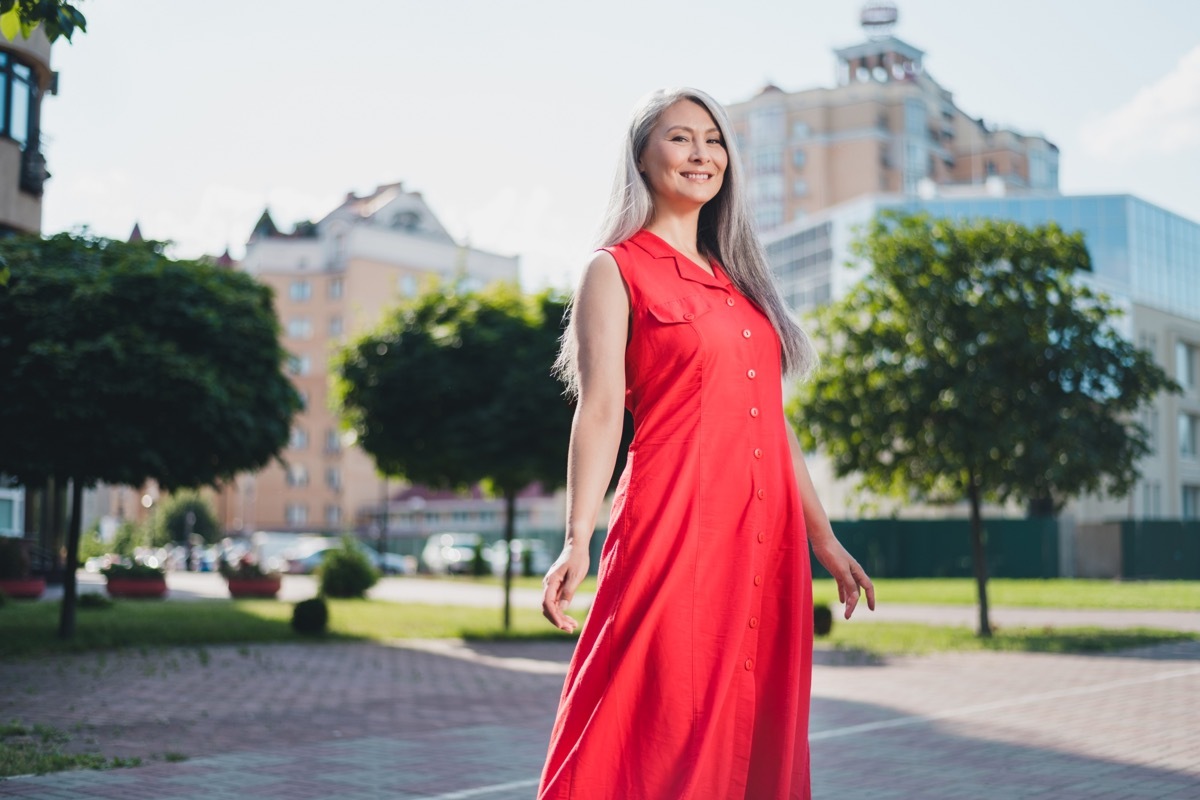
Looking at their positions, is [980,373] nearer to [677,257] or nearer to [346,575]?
[677,257]

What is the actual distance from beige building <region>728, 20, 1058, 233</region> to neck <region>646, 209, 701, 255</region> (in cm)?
9659

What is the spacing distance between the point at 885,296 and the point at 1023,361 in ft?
6.74

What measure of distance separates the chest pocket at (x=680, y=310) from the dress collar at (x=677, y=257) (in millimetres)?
80

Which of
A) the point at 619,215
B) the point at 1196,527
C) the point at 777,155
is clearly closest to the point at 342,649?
the point at 619,215

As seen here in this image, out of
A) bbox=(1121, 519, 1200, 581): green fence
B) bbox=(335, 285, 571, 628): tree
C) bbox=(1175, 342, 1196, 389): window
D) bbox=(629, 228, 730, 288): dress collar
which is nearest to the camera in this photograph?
bbox=(629, 228, 730, 288): dress collar

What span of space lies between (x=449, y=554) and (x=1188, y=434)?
1374 inches

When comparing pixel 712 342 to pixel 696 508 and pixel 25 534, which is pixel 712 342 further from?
pixel 25 534

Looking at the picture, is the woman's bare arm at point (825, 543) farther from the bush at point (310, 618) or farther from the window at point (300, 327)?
the window at point (300, 327)

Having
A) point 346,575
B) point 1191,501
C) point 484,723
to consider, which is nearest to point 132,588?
point 346,575

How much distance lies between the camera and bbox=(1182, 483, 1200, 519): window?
6362 cm

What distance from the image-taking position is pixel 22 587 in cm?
2697

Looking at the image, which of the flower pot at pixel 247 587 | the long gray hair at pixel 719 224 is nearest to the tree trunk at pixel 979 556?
the long gray hair at pixel 719 224

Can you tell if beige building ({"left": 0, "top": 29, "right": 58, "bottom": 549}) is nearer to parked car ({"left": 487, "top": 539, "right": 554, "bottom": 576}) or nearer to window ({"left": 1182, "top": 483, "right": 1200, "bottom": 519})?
parked car ({"left": 487, "top": 539, "right": 554, "bottom": 576})

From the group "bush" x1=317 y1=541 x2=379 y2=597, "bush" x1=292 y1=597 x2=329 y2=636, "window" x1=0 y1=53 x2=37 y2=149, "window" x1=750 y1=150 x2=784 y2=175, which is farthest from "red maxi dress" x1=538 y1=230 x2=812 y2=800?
"window" x1=750 y1=150 x2=784 y2=175
